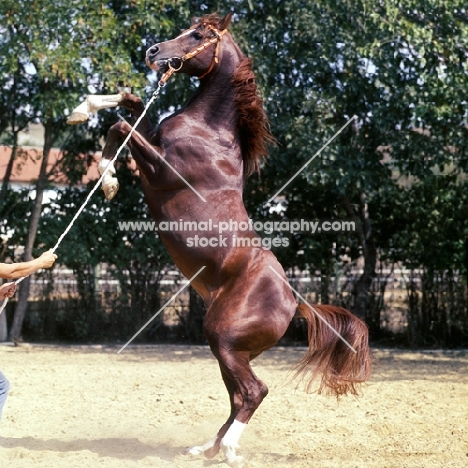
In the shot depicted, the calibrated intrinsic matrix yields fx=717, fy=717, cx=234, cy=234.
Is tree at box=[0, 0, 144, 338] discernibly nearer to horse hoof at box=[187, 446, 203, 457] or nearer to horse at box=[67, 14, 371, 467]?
horse at box=[67, 14, 371, 467]

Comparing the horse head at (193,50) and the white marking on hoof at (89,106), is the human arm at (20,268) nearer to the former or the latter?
the white marking on hoof at (89,106)

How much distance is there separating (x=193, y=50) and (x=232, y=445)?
2.60 meters

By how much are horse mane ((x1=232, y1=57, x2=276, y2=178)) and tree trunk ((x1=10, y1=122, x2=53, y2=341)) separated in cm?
591

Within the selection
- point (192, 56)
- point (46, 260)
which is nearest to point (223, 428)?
point (46, 260)

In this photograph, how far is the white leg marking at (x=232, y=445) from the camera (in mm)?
4492

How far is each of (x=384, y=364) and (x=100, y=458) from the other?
517cm

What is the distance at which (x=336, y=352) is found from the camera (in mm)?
5020

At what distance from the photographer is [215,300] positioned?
15.6ft

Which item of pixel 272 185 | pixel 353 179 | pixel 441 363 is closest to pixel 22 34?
pixel 272 185

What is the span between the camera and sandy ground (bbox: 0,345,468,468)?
4918 mm

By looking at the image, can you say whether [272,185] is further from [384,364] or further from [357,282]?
[384,364]

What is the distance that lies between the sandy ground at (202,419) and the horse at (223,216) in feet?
1.55

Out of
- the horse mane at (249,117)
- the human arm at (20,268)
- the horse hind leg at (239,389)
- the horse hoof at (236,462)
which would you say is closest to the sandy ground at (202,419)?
the horse hoof at (236,462)

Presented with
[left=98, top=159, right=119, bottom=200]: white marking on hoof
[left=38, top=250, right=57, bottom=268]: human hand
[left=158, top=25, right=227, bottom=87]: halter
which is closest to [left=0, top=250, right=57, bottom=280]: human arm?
[left=38, top=250, right=57, bottom=268]: human hand
